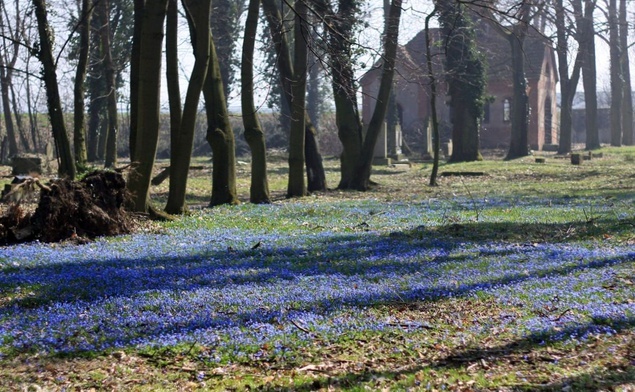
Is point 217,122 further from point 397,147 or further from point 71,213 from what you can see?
point 397,147

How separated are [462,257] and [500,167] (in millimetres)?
26158

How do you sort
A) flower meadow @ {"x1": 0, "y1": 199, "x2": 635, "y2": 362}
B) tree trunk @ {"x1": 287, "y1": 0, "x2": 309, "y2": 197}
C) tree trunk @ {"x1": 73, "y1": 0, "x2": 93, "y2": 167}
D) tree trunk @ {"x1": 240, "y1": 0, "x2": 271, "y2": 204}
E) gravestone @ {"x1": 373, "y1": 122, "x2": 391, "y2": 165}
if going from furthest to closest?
gravestone @ {"x1": 373, "y1": 122, "x2": 391, "y2": 165}, tree trunk @ {"x1": 73, "y1": 0, "x2": 93, "y2": 167}, tree trunk @ {"x1": 287, "y1": 0, "x2": 309, "y2": 197}, tree trunk @ {"x1": 240, "y1": 0, "x2": 271, "y2": 204}, flower meadow @ {"x1": 0, "y1": 199, "x2": 635, "y2": 362}

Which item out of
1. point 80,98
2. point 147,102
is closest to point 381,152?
point 80,98

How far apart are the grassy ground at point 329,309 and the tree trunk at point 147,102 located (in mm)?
1369

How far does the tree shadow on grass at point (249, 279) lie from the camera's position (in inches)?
304

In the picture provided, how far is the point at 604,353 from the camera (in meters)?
6.73

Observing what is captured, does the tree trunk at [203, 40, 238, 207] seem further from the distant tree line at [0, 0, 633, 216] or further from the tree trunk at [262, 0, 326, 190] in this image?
the tree trunk at [262, 0, 326, 190]

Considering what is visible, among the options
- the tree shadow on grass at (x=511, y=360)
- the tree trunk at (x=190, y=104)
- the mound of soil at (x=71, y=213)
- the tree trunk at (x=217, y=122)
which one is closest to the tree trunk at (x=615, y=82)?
the tree trunk at (x=217, y=122)

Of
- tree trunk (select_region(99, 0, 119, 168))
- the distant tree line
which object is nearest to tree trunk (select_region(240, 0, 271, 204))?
the distant tree line

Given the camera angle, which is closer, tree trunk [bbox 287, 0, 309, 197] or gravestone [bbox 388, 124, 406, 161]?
tree trunk [bbox 287, 0, 309, 197]

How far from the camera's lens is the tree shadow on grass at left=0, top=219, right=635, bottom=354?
7.71 meters

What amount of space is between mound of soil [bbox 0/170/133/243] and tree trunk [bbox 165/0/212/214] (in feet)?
12.0

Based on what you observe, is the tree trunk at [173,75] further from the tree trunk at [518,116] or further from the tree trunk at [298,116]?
the tree trunk at [518,116]

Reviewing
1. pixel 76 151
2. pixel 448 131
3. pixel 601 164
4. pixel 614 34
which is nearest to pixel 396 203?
pixel 76 151
